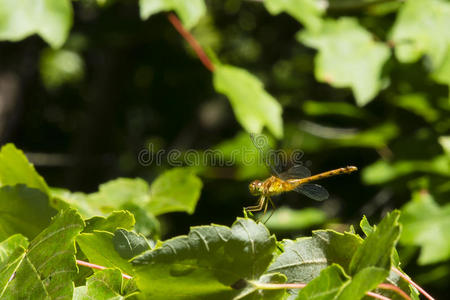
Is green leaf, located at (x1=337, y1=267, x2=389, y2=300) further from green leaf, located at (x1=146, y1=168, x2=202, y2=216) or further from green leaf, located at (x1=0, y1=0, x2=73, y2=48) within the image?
green leaf, located at (x1=0, y1=0, x2=73, y2=48)

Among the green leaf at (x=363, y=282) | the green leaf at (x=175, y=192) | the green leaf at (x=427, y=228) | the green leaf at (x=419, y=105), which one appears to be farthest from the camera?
the green leaf at (x=419, y=105)

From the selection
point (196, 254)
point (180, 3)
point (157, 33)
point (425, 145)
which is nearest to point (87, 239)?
point (196, 254)

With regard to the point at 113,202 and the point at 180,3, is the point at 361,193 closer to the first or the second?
the point at 180,3

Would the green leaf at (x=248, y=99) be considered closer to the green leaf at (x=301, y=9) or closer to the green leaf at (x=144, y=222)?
the green leaf at (x=301, y=9)

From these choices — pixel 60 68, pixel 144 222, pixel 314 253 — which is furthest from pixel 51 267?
pixel 60 68

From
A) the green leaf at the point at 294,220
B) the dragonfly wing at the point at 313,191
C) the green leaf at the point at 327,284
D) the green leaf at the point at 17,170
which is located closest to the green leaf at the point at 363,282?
the green leaf at the point at 327,284

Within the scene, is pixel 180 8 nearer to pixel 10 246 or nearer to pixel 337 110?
pixel 337 110
